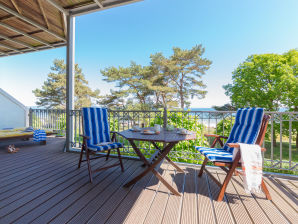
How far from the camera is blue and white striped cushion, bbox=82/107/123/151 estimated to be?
2754 mm

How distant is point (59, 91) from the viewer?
19.9 meters

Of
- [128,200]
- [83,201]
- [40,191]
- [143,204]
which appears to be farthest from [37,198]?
[143,204]

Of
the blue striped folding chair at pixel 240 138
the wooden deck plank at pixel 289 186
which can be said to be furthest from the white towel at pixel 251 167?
the wooden deck plank at pixel 289 186

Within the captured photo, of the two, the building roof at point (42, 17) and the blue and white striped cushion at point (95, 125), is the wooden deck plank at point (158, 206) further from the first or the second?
the building roof at point (42, 17)

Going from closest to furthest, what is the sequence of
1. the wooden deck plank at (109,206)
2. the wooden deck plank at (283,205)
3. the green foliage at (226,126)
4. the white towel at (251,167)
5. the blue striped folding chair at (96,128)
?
the wooden deck plank at (109,206) → the wooden deck plank at (283,205) → the white towel at (251,167) → the blue striped folding chair at (96,128) → the green foliage at (226,126)

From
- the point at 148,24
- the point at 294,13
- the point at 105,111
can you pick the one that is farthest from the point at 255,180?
the point at 148,24

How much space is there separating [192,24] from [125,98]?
14.1 meters

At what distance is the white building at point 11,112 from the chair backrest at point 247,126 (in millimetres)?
7753

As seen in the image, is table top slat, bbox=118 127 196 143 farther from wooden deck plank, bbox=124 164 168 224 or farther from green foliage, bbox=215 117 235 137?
green foliage, bbox=215 117 235 137

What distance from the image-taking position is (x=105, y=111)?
308cm

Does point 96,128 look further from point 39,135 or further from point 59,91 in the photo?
point 59,91

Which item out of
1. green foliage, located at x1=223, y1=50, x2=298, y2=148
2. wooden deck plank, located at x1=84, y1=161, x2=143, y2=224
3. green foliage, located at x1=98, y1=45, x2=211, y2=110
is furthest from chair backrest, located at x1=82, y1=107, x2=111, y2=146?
green foliage, located at x1=223, y1=50, x2=298, y2=148

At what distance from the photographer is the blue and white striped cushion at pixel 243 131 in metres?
1.98

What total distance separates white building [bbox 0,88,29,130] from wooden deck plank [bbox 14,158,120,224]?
6.04 m
